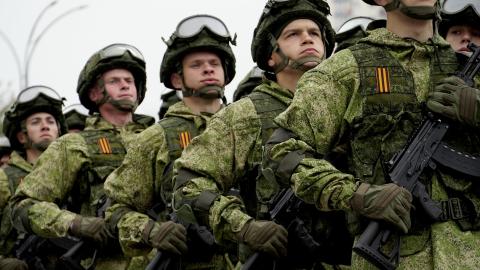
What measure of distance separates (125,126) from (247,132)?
10.5 feet

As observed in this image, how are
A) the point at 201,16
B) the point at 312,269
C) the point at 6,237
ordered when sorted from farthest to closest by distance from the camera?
the point at 6,237 < the point at 201,16 < the point at 312,269

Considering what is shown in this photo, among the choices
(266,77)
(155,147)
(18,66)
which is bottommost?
(18,66)

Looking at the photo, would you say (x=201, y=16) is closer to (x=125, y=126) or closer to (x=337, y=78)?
(x=125, y=126)

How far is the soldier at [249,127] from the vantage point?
262 inches

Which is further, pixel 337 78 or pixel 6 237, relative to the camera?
pixel 6 237

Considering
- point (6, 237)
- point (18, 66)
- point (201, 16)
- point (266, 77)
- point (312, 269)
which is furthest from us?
point (18, 66)

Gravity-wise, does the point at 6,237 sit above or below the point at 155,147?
below

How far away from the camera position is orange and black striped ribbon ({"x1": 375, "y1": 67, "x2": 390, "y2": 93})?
16.6 feet

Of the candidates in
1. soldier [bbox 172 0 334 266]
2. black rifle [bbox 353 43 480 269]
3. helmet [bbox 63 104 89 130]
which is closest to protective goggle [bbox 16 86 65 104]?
helmet [bbox 63 104 89 130]

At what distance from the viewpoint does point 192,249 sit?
7262mm

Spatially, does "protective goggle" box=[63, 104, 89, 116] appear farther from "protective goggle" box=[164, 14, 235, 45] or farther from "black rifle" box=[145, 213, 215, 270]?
"black rifle" box=[145, 213, 215, 270]

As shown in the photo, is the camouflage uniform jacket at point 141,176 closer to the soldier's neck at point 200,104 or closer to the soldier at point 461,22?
the soldier's neck at point 200,104

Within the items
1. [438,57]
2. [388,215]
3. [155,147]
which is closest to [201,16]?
[155,147]

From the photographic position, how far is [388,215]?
4.54 meters
